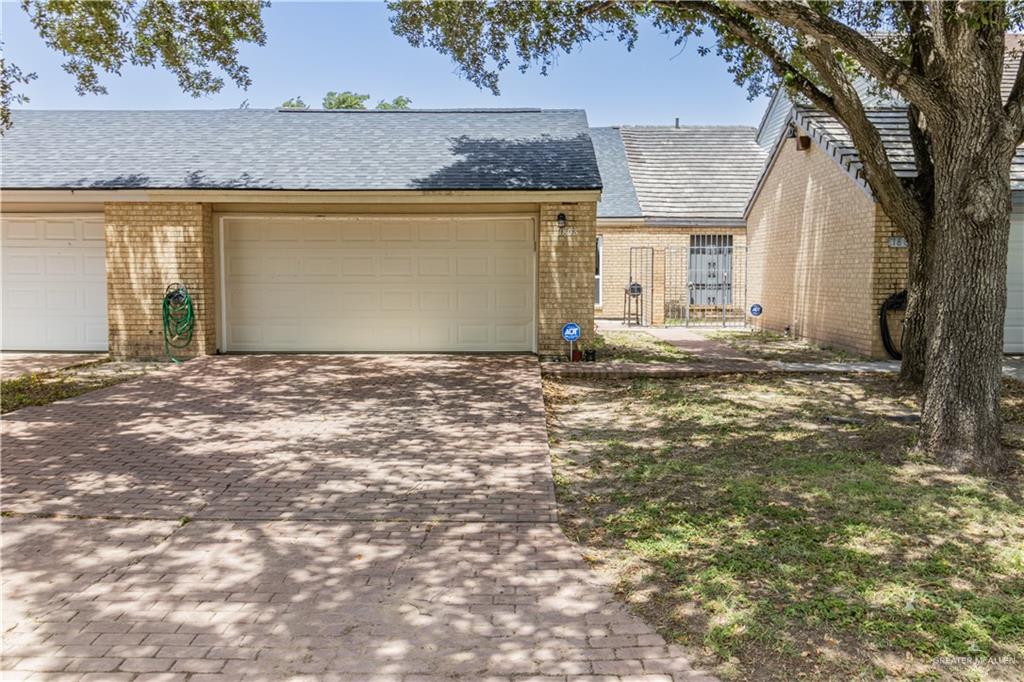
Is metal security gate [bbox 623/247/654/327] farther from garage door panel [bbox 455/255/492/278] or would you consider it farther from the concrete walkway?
the concrete walkway

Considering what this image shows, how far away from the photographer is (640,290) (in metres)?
19.2

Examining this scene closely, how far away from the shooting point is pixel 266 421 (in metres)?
7.53

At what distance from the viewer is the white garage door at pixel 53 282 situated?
500 inches

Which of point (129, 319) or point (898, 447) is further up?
point (129, 319)

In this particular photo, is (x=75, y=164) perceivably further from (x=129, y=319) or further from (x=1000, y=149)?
(x=1000, y=149)

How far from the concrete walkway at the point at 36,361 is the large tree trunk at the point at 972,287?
36.3ft

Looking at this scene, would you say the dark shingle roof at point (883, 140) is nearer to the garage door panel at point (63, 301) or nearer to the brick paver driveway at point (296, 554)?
the brick paver driveway at point (296, 554)

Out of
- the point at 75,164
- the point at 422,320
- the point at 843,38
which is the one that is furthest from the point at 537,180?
the point at 75,164

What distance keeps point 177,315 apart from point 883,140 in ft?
39.5

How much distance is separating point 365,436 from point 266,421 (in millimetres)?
1268

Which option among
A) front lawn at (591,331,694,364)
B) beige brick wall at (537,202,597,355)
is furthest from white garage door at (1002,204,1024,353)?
beige brick wall at (537,202,597,355)

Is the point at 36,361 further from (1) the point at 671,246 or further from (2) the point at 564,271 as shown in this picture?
(1) the point at 671,246

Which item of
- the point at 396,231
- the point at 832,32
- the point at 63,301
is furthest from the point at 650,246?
the point at 832,32

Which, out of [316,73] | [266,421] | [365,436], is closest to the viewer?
[365,436]
